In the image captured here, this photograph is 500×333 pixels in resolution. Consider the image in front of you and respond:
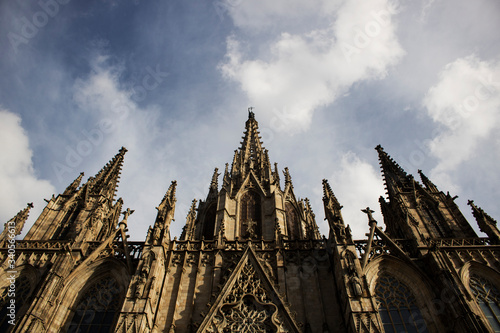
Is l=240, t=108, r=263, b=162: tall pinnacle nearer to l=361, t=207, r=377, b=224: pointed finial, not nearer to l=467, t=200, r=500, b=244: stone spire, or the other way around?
l=361, t=207, r=377, b=224: pointed finial

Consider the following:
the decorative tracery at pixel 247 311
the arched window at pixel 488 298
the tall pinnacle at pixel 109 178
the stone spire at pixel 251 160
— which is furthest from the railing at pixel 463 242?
the tall pinnacle at pixel 109 178

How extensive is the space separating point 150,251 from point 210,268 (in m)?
2.97

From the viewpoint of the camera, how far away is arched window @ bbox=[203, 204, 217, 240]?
23189 millimetres

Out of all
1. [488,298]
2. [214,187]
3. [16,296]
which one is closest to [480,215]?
[488,298]

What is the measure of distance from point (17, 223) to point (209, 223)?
11237mm

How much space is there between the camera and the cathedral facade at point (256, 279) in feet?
46.0

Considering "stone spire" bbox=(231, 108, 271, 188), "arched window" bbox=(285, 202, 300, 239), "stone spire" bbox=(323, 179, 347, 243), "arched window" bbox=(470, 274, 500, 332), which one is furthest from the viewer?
"stone spire" bbox=(231, 108, 271, 188)

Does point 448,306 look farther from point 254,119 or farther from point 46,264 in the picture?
point 254,119

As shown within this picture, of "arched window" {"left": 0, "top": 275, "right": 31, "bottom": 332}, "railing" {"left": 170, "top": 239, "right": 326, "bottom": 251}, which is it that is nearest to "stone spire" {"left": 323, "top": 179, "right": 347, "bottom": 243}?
"railing" {"left": 170, "top": 239, "right": 326, "bottom": 251}

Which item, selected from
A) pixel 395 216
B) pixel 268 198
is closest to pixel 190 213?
pixel 268 198

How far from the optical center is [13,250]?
695 inches

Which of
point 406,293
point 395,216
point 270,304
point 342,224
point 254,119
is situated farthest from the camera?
point 254,119

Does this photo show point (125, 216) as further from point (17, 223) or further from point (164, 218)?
point (17, 223)

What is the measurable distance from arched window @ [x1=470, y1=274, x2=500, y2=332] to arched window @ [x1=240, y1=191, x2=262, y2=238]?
11220mm
